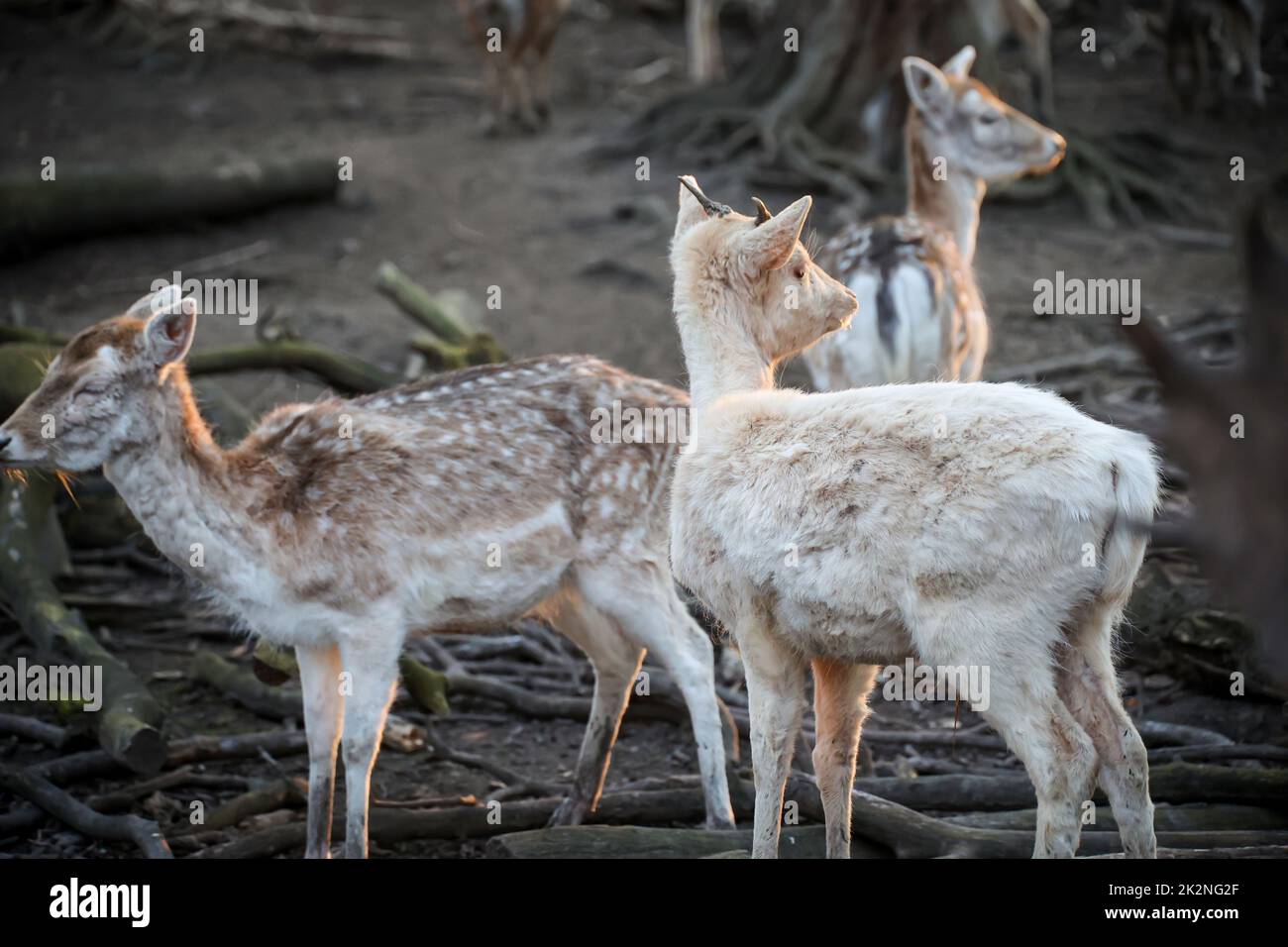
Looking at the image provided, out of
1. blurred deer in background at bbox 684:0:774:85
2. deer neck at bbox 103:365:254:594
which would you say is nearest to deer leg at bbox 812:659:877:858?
deer neck at bbox 103:365:254:594

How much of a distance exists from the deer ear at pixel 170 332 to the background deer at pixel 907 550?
159 centimetres

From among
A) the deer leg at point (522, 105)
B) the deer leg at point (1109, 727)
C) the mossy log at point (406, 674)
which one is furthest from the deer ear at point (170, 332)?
the deer leg at point (522, 105)

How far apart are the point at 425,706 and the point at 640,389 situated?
157 cm

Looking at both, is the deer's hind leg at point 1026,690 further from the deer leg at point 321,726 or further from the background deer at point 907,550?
the deer leg at point 321,726

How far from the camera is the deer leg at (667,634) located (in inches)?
206

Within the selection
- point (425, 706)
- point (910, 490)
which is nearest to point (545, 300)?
point (425, 706)

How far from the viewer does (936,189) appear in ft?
26.9

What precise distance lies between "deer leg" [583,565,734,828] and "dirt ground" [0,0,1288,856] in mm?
819

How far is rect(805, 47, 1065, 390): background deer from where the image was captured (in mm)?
7215

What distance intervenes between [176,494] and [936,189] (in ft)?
15.8

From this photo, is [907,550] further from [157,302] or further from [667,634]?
[157,302]

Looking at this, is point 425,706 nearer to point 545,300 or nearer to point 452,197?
point 545,300

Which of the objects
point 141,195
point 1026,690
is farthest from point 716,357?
point 141,195
